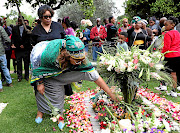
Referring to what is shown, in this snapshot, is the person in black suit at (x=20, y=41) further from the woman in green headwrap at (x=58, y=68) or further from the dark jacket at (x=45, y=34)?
the woman in green headwrap at (x=58, y=68)

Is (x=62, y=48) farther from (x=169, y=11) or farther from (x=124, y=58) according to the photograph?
(x=169, y=11)

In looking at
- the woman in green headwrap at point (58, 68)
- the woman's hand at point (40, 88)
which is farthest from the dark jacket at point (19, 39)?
the woman's hand at point (40, 88)

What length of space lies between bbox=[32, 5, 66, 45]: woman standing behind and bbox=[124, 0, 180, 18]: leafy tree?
1475 centimetres

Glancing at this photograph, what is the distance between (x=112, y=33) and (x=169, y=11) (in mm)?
10387

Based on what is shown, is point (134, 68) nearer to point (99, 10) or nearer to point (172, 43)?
point (172, 43)

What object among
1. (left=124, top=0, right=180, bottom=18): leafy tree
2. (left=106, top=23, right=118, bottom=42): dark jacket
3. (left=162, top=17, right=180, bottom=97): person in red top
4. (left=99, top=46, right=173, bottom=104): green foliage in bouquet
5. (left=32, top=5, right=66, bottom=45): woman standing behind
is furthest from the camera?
(left=124, top=0, right=180, bottom=18): leafy tree

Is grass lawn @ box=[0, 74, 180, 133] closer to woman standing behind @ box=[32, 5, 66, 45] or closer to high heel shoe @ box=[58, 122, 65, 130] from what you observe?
high heel shoe @ box=[58, 122, 65, 130]

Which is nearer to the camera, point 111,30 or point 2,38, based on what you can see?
point 2,38

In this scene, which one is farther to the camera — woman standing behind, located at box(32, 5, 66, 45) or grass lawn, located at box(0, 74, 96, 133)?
woman standing behind, located at box(32, 5, 66, 45)

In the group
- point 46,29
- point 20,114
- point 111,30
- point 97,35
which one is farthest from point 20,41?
point 111,30

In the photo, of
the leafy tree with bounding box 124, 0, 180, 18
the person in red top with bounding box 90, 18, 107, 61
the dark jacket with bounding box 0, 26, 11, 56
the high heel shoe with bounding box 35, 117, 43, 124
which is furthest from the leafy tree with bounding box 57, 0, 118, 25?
the high heel shoe with bounding box 35, 117, 43, 124

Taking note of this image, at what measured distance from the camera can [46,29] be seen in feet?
11.8

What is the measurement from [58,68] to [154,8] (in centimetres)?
1645

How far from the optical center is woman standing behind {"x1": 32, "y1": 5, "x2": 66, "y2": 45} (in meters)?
3.42
